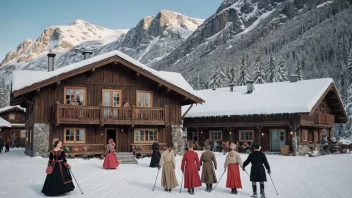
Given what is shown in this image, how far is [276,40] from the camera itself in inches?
7421

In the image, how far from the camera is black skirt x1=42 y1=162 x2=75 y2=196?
40.1 feet

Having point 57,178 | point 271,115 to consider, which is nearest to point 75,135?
point 57,178

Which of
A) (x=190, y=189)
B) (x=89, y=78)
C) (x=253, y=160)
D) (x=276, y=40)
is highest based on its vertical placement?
(x=276, y=40)

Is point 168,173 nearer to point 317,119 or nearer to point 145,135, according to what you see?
point 145,135

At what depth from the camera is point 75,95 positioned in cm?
2686

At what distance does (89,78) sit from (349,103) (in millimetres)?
44641

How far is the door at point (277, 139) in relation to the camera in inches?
1382

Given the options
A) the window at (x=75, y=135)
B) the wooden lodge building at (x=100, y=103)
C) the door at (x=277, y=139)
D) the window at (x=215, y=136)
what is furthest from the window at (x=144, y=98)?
the door at (x=277, y=139)

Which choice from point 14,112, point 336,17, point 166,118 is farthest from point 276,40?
point 166,118

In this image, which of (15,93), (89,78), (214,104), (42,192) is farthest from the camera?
(214,104)

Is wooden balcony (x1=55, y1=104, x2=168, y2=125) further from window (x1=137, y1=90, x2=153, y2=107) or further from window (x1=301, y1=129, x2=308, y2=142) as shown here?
window (x1=301, y1=129, x2=308, y2=142)

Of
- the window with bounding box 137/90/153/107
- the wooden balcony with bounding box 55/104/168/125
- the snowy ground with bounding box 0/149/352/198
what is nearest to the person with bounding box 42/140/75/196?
the snowy ground with bounding box 0/149/352/198

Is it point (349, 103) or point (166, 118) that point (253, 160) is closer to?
point (166, 118)

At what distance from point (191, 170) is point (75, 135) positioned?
14935 millimetres
